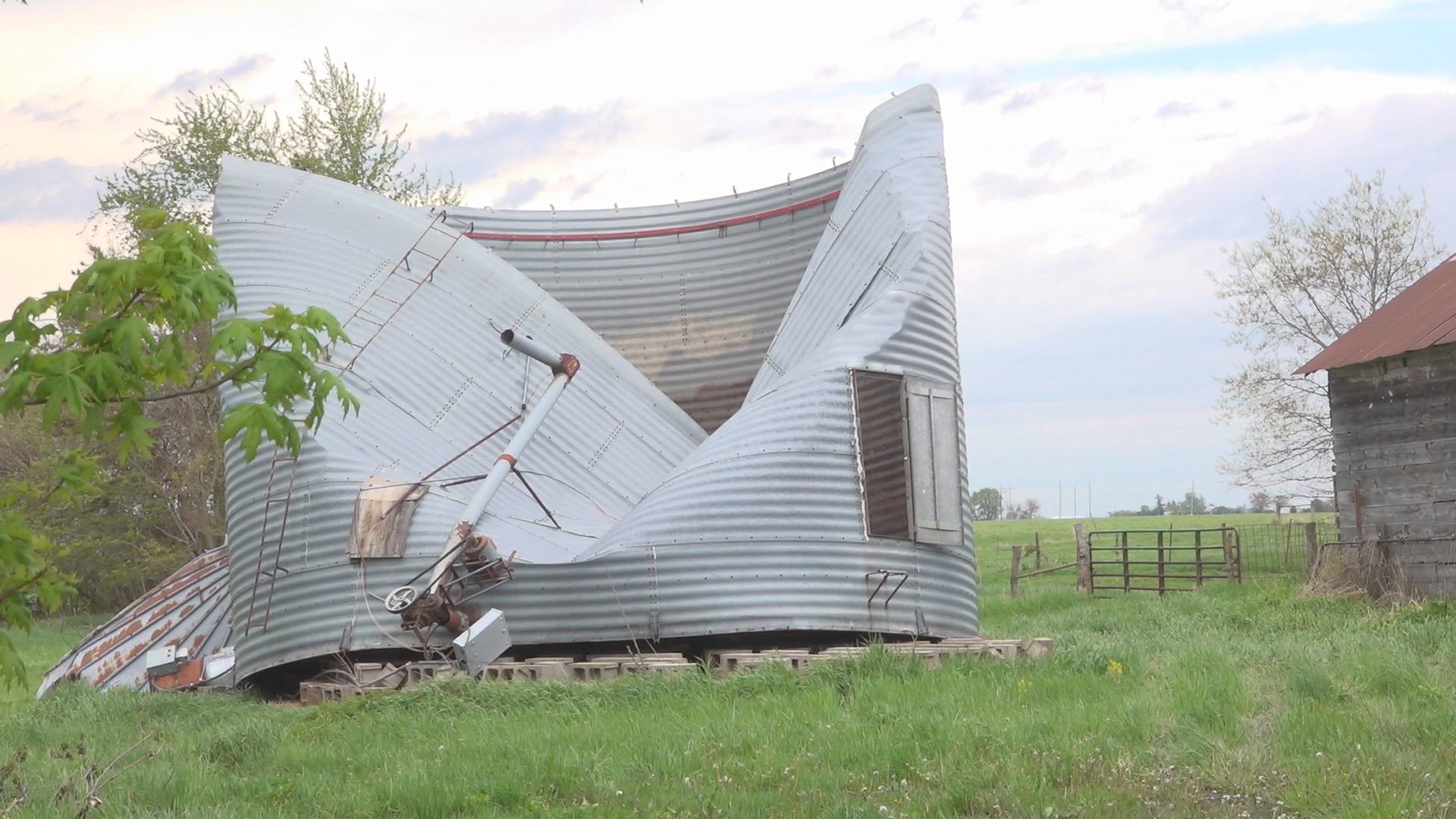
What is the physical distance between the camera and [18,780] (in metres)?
8.20

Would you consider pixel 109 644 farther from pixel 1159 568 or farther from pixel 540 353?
pixel 1159 568

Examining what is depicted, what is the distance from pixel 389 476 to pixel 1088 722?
300 inches

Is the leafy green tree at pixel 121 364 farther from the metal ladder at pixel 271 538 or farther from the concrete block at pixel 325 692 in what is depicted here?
the metal ladder at pixel 271 538

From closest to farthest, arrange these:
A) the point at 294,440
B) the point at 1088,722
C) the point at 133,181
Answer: the point at 294,440 < the point at 1088,722 < the point at 133,181

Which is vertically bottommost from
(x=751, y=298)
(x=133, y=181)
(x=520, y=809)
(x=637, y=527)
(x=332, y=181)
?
(x=520, y=809)

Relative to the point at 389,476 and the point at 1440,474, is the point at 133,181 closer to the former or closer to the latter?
the point at 389,476

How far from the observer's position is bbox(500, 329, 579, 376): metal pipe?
46.0ft

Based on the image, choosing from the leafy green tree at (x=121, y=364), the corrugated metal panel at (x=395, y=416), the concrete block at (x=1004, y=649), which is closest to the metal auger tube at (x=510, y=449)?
the corrugated metal panel at (x=395, y=416)

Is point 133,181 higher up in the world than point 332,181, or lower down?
higher up

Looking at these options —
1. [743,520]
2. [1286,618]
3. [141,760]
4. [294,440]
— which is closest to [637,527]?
[743,520]

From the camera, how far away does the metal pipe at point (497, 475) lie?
511 inches

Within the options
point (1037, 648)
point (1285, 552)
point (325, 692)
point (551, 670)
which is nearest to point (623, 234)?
point (325, 692)

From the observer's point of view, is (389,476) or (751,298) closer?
(389,476)

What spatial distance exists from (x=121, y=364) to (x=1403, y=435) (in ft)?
63.0
